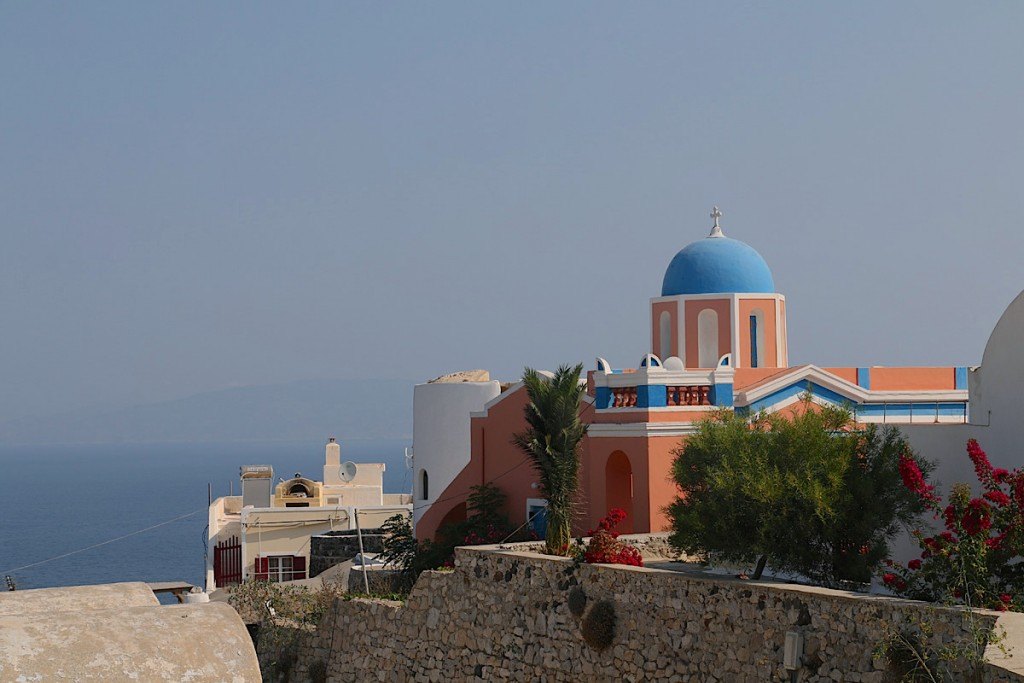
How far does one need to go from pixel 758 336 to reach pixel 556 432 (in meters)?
6.44

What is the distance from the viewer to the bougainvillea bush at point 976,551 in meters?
11.9

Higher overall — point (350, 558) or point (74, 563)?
point (350, 558)

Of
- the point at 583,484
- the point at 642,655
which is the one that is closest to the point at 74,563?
the point at 583,484

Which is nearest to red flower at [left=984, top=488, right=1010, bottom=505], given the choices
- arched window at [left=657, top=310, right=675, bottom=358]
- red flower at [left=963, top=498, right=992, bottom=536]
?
→ red flower at [left=963, top=498, right=992, bottom=536]

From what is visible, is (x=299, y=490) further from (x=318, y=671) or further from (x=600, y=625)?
Result: (x=600, y=625)

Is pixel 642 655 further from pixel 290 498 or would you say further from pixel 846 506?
pixel 290 498

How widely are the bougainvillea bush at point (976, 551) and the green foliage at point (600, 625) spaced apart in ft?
15.1

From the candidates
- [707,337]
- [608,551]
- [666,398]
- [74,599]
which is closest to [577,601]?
[608,551]

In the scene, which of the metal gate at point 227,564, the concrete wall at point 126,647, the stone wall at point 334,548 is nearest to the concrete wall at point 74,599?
the concrete wall at point 126,647

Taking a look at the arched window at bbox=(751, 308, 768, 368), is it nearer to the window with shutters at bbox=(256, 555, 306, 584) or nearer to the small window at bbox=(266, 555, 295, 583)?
the window with shutters at bbox=(256, 555, 306, 584)

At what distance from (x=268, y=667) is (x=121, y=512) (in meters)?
128

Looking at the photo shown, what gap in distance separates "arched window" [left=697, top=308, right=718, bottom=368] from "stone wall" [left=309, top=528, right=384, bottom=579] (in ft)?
40.3

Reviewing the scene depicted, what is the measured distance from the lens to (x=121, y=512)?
144 meters

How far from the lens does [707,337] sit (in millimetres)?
25641
